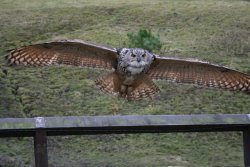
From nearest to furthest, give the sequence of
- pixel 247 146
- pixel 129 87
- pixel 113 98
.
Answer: pixel 247 146
pixel 129 87
pixel 113 98

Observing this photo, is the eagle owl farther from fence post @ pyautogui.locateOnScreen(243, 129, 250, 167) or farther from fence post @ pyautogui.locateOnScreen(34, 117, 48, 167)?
fence post @ pyautogui.locateOnScreen(34, 117, 48, 167)

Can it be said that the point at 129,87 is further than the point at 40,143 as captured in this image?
Yes

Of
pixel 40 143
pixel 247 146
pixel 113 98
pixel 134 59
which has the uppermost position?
pixel 134 59

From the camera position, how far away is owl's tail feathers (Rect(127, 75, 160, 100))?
20.6 ft

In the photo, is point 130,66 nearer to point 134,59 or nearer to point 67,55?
point 134,59

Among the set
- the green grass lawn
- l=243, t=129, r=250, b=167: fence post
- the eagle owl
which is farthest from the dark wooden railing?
the green grass lawn

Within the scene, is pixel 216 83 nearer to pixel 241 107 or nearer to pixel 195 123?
pixel 195 123

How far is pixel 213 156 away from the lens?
6.61m

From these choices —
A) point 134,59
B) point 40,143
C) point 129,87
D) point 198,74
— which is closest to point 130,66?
point 134,59

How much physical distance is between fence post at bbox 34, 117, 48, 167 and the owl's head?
153 cm

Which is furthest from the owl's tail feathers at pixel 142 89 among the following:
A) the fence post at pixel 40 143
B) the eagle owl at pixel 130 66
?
the fence post at pixel 40 143

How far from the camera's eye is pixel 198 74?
6.09 metres

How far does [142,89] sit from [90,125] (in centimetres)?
182

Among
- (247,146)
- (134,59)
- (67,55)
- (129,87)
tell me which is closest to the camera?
(247,146)
